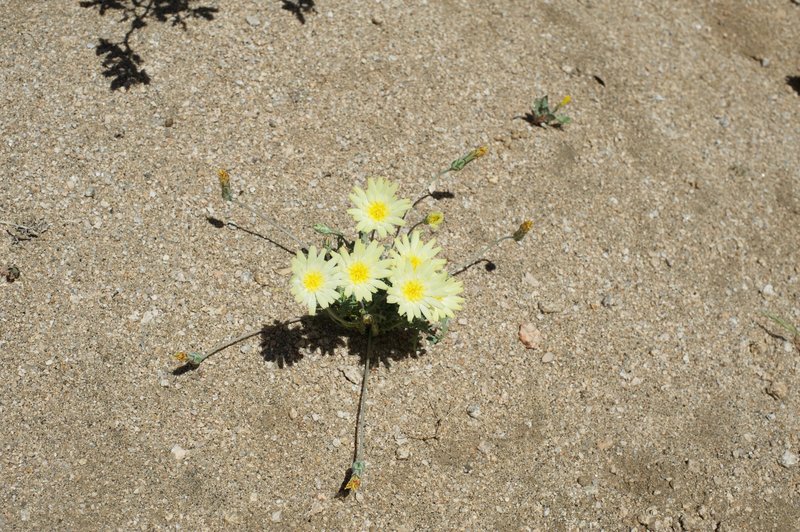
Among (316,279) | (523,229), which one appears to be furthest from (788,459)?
(316,279)

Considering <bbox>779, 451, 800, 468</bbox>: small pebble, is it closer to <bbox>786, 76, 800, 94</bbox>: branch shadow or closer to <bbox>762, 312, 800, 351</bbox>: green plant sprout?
<bbox>762, 312, 800, 351</bbox>: green plant sprout

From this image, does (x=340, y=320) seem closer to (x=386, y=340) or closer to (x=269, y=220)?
(x=386, y=340)

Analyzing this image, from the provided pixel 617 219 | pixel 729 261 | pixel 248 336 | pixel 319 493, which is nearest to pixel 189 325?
pixel 248 336

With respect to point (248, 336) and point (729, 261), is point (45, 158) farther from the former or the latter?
point (729, 261)

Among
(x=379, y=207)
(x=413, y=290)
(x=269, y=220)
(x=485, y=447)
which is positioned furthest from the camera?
(x=269, y=220)

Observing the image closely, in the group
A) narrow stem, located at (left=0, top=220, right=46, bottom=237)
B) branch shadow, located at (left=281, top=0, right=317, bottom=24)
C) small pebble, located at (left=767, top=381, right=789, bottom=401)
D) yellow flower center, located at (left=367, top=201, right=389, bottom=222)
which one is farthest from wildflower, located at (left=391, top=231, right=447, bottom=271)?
small pebble, located at (left=767, top=381, right=789, bottom=401)

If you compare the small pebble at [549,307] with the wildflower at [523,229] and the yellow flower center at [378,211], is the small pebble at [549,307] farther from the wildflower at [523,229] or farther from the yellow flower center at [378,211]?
the yellow flower center at [378,211]
